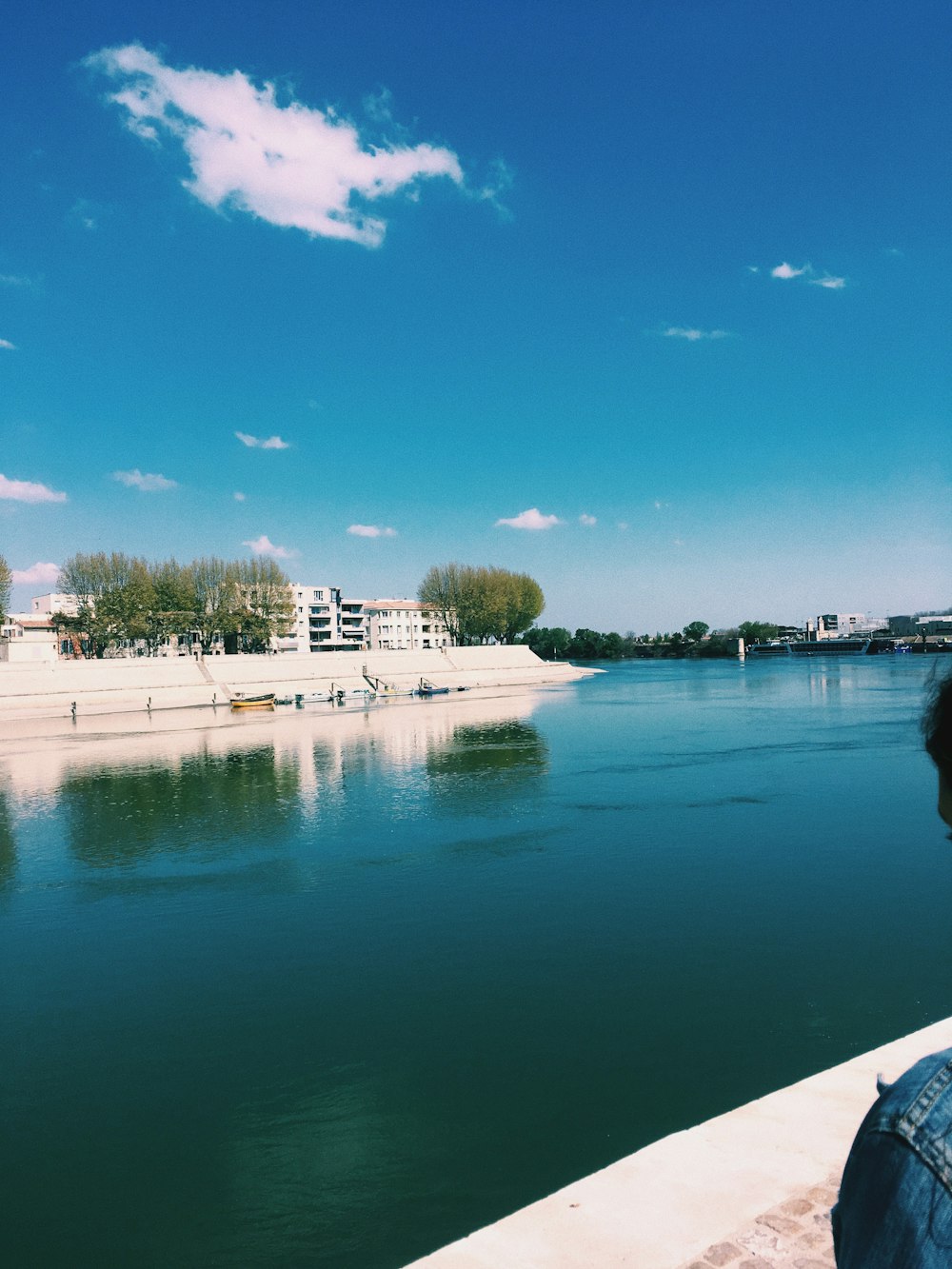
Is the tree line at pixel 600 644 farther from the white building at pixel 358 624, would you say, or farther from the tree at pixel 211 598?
the tree at pixel 211 598

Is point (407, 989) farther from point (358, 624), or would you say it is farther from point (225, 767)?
point (358, 624)

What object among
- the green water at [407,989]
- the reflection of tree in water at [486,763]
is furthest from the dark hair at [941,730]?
the reflection of tree in water at [486,763]

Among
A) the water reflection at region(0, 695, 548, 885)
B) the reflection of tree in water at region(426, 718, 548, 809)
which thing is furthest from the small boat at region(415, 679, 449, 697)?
the reflection of tree in water at region(426, 718, 548, 809)

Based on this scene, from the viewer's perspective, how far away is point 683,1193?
634 centimetres

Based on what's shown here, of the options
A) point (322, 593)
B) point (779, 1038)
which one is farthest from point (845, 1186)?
point (322, 593)

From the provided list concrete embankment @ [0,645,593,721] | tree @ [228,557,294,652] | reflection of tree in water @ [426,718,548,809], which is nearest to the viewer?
reflection of tree in water @ [426,718,548,809]

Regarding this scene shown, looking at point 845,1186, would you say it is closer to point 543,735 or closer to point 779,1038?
point 779,1038

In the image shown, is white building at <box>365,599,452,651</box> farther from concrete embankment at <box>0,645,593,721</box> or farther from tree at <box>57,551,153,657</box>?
tree at <box>57,551,153,657</box>

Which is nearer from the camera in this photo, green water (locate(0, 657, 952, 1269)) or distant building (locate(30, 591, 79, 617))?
green water (locate(0, 657, 952, 1269))

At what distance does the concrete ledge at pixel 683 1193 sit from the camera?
575 centimetres

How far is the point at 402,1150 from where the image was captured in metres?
8.84

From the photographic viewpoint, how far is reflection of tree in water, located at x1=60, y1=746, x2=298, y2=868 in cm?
2384

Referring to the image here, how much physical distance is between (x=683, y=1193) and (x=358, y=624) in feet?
476

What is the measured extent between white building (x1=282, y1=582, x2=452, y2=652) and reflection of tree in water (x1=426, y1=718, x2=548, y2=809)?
83.7 metres
